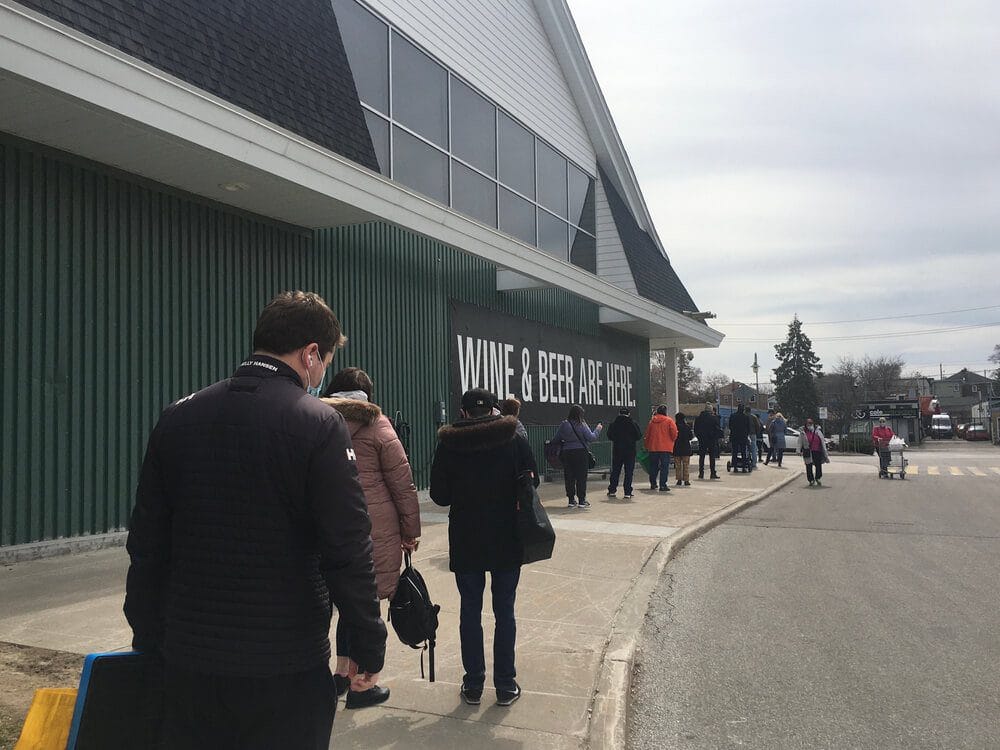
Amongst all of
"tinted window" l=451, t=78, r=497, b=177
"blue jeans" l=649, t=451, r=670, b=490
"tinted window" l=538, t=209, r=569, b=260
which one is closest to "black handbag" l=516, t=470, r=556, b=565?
"tinted window" l=451, t=78, r=497, b=177

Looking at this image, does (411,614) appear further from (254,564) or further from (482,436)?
(254,564)

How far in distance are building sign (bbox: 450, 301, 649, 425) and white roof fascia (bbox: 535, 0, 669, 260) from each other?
4633mm

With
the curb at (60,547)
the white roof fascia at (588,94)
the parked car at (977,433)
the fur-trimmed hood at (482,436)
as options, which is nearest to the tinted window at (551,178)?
the white roof fascia at (588,94)

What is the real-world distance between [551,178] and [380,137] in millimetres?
7152

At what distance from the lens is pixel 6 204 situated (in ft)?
23.4

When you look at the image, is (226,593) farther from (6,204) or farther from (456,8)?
(456,8)

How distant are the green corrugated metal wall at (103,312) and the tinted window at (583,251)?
9.74 metres

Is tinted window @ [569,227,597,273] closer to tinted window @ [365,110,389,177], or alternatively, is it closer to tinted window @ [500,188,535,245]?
tinted window @ [500,188,535,245]

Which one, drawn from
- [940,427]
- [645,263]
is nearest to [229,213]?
[645,263]

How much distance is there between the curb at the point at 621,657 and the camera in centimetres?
378

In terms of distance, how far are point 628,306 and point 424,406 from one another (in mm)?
7561

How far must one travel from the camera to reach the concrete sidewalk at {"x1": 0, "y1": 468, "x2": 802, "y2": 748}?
3771 mm

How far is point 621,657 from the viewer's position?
4836 millimetres

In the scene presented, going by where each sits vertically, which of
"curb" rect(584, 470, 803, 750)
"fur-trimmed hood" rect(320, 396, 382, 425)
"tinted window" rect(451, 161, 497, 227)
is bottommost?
"curb" rect(584, 470, 803, 750)
